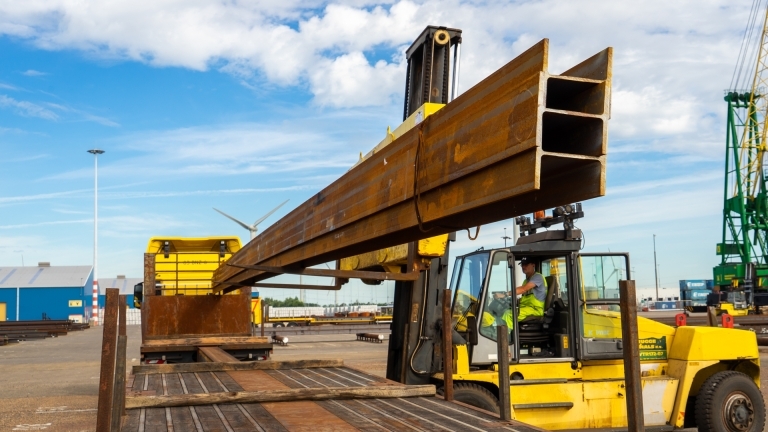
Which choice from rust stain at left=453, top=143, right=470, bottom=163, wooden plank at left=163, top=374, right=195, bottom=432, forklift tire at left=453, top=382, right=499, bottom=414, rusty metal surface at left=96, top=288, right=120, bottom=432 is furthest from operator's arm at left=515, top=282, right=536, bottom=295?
rust stain at left=453, top=143, right=470, bottom=163

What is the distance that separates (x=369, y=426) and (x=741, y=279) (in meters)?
42.9

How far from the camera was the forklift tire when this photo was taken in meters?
7.03

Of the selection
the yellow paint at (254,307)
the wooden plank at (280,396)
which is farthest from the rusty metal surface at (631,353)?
the yellow paint at (254,307)

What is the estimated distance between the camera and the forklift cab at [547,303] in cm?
747

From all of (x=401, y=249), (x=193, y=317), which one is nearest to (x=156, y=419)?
(x=401, y=249)

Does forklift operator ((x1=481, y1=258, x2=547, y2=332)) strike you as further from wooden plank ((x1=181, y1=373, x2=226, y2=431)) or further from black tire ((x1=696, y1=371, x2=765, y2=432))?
wooden plank ((x1=181, y1=373, x2=226, y2=431))

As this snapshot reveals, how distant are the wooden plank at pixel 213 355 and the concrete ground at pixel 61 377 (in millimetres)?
1609

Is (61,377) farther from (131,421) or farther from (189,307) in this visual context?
(131,421)

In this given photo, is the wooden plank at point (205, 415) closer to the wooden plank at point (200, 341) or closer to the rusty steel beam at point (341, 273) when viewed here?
the rusty steel beam at point (341, 273)

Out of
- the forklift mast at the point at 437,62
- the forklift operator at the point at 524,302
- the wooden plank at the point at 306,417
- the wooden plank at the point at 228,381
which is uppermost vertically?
the forklift mast at the point at 437,62

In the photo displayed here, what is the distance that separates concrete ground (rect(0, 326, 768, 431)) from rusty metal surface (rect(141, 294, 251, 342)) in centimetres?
151

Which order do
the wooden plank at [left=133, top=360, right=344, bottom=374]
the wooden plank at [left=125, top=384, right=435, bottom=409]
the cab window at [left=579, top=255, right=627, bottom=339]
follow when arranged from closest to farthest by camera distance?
the wooden plank at [left=125, top=384, right=435, bottom=409]
the wooden plank at [left=133, top=360, right=344, bottom=374]
the cab window at [left=579, top=255, right=627, bottom=339]

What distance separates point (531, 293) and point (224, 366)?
308 cm

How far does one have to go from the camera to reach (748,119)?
45.5m
